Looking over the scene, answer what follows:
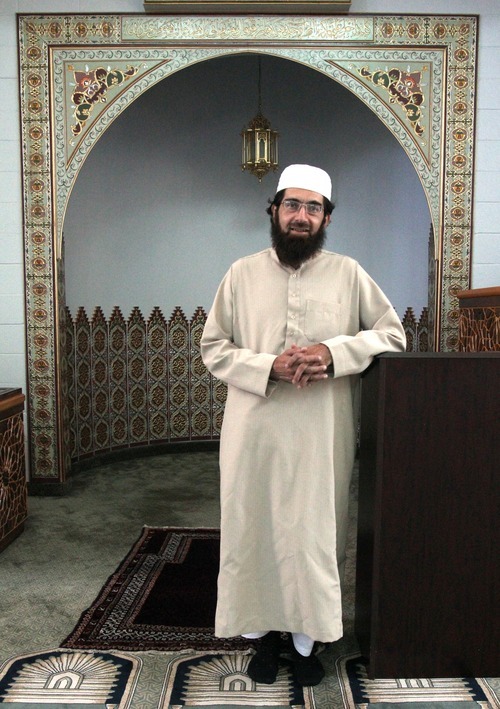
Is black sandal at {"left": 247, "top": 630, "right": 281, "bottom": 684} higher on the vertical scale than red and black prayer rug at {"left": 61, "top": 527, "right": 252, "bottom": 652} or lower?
higher

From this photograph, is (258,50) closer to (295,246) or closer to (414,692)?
(295,246)

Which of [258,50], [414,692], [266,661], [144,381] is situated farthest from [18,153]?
[414,692]

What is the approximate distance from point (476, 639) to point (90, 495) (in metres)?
2.87

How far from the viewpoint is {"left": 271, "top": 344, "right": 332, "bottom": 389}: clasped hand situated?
6.48 ft

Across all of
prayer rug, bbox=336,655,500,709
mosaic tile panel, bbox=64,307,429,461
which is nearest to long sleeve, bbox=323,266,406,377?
prayer rug, bbox=336,655,500,709

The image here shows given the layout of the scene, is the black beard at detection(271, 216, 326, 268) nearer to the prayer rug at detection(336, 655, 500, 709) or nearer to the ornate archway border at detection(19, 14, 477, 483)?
the prayer rug at detection(336, 655, 500, 709)

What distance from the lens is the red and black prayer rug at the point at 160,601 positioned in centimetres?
240

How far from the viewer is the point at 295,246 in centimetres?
211

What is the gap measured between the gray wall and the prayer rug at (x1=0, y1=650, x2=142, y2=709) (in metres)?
3.45

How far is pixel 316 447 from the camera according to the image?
81.4 inches

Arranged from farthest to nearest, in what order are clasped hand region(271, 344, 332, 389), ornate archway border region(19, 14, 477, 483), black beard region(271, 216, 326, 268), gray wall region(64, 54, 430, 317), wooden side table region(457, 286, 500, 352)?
gray wall region(64, 54, 430, 317)
ornate archway border region(19, 14, 477, 483)
wooden side table region(457, 286, 500, 352)
black beard region(271, 216, 326, 268)
clasped hand region(271, 344, 332, 389)

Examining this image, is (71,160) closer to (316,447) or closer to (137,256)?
(137,256)

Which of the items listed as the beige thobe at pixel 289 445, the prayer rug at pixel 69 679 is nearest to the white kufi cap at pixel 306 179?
the beige thobe at pixel 289 445

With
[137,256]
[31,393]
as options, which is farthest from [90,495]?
[137,256]
